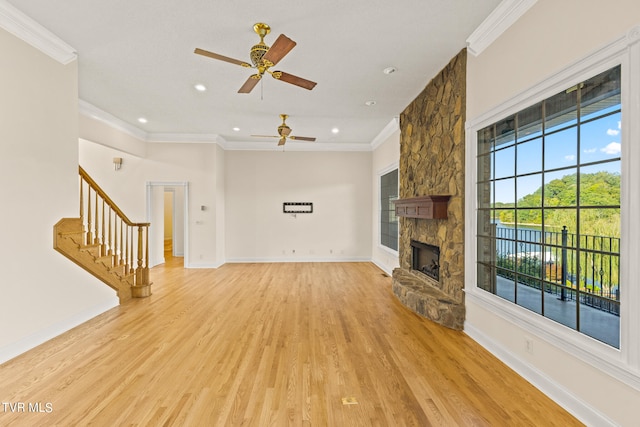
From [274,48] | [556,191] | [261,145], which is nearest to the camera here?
[556,191]

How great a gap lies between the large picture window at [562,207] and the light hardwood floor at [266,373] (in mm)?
719

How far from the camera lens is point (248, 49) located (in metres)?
3.26

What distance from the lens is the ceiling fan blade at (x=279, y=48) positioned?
2322mm

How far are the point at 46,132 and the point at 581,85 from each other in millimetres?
5001

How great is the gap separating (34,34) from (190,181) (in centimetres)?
419

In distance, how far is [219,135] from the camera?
691 cm

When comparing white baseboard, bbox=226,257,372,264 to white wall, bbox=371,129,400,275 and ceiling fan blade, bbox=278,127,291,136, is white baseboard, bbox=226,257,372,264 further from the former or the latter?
ceiling fan blade, bbox=278,127,291,136

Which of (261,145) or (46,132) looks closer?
(46,132)

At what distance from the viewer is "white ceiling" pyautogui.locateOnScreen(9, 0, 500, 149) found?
261 centimetres

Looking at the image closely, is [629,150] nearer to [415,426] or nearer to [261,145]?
[415,426]

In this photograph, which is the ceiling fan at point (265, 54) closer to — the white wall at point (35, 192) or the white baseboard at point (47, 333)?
the white wall at point (35, 192)

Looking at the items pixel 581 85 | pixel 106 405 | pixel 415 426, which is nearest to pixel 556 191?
pixel 581 85

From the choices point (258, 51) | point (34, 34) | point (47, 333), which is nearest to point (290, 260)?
point (47, 333)

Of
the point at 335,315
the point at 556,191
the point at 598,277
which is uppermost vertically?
the point at 556,191
